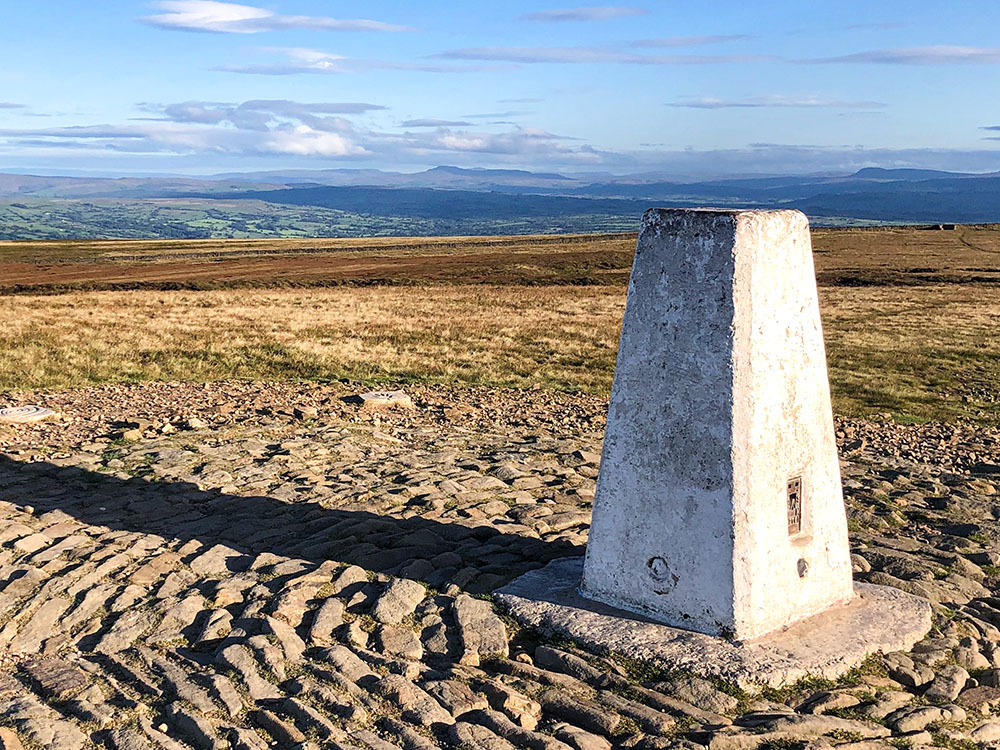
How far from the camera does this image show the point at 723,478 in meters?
6.61

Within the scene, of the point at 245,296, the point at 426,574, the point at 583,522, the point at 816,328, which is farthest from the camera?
the point at 245,296

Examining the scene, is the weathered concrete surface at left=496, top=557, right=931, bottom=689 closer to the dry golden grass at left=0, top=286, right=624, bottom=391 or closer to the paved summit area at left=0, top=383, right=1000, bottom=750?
the paved summit area at left=0, top=383, right=1000, bottom=750

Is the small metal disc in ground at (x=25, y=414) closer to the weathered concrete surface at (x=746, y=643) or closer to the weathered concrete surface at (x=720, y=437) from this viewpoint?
the weathered concrete surface at (x=746, y=643)

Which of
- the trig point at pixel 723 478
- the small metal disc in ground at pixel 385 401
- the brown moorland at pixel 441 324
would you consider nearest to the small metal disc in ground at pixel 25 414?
the brown moorland at pixel 441 324

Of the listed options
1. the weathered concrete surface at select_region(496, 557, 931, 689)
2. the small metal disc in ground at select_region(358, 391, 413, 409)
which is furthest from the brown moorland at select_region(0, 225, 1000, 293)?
the weathered concrete surface at select_region(496, 557, 931, 689)

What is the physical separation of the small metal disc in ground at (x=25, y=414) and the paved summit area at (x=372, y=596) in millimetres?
191

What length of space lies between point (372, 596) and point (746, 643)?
2824mm

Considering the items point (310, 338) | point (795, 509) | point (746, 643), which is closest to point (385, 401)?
point (795, 509)

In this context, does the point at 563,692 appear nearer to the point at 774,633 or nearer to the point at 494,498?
the point at 774,633

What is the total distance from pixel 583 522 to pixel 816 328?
360 cm

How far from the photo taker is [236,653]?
6586 mm

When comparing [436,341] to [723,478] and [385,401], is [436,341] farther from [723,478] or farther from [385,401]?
[723,478]

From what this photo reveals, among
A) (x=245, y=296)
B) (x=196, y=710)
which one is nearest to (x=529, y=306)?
(x=245, y=296)

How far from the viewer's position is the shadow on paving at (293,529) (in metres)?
8.35
